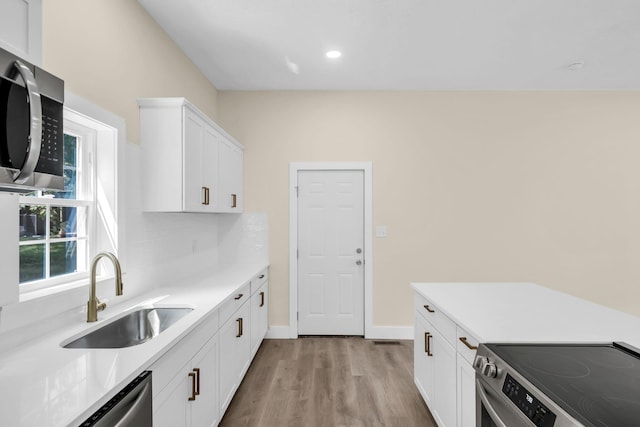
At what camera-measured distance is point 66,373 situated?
3.87 feet

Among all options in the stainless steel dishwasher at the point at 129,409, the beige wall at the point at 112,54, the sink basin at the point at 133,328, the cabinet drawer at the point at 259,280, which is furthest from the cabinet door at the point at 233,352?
the beige wall at the point at 112,54

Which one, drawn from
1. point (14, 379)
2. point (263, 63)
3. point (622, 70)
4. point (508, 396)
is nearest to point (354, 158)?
point (263, 63)

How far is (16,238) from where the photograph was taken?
1130mm

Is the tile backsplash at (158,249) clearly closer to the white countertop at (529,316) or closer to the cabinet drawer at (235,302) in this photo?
the cabinet drawer at (235,302)

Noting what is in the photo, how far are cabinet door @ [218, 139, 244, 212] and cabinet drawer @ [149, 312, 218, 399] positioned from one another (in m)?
1.46

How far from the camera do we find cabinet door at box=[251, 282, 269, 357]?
3.19m

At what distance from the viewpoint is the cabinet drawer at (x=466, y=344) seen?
63.1 inches

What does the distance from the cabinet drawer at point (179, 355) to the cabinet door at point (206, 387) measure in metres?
0.07

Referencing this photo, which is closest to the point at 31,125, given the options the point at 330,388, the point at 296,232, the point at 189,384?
the point at 189,384

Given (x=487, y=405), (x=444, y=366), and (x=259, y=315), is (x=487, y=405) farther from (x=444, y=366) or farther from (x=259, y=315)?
(x=259, y=315)

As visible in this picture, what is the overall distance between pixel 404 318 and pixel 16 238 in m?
3.63

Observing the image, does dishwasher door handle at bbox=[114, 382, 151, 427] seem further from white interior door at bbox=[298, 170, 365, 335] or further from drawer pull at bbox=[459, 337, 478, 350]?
white interior door at bbox=[298, 170, 365, 335]

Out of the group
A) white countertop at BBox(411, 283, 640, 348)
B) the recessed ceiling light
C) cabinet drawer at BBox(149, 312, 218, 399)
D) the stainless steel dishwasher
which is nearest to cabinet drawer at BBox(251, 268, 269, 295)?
cabinet drawer at BBox(149, 312, 218, 399)

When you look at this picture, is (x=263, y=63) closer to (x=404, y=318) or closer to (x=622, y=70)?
(x=404, y=318)
